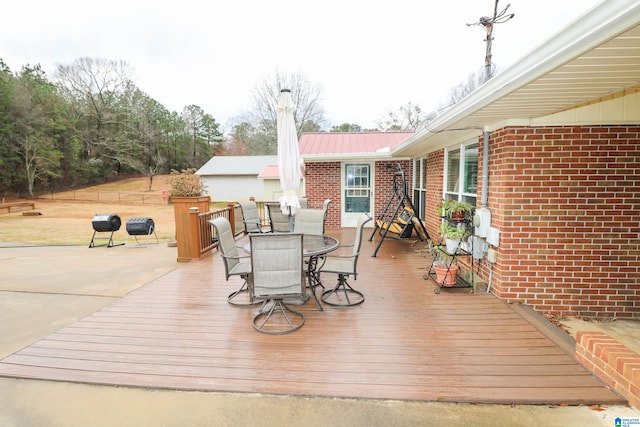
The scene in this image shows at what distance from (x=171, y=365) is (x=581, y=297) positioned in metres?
4.45

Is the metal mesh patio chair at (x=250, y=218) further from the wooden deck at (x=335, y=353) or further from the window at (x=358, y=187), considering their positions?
the wooden deck at (x=335, y=353)

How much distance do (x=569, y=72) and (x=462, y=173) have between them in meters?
3.29

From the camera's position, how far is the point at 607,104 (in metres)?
3.49

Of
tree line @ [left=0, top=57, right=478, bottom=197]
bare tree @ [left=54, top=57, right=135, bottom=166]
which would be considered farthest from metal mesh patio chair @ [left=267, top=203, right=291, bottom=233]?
bare tree @ [left=54, top=57, right=135, bottom=166]

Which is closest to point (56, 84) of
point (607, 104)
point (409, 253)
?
point (409, 253)

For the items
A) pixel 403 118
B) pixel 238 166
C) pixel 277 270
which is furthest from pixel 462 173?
pixel 238 166

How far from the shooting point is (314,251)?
12.7ft

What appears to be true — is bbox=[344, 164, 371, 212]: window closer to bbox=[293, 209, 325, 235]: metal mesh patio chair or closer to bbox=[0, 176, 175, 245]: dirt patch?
bbox=[293, 209, 325, 235]: metal mesh patio chair

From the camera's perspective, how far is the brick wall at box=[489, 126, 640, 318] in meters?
3.62

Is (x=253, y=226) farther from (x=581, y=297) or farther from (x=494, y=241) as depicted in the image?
(x=581, y=297)

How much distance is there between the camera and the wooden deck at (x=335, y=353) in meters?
2.32

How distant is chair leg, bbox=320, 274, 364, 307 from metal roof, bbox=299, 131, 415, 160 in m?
5.13

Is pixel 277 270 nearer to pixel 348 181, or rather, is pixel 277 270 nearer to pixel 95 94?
pixel 348 181

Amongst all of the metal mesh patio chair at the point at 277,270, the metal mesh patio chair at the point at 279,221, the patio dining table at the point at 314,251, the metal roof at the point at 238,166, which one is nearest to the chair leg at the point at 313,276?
the patio dining table at the point at 314,251
